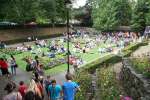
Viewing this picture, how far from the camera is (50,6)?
58438mm

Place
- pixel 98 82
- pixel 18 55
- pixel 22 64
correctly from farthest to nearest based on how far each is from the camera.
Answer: pixel 18 55
pixel 22 64
pixel 98 82

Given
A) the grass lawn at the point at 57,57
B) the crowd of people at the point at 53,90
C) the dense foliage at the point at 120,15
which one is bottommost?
the grass lawn at the point at 57,57

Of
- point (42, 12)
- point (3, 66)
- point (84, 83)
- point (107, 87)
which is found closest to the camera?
point (107, 87)

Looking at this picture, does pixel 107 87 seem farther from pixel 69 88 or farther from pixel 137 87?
pixel 69 88

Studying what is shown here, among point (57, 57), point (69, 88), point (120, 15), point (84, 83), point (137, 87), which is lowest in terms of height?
point (57, 57)

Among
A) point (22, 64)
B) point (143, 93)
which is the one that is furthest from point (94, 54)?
point (143, 93)

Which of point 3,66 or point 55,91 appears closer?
point 55,91

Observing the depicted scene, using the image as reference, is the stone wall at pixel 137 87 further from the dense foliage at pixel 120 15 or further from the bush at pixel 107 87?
the dense foliage at pixel 120 15

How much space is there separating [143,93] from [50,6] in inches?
1873

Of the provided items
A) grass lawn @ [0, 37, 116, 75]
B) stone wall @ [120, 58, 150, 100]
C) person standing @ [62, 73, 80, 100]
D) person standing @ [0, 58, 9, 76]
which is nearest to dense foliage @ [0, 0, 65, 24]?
grass lawn @ [0, 37, 116, 75]

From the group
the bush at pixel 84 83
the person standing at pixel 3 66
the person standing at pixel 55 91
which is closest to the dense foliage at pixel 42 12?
the person standing at pixel 3 66

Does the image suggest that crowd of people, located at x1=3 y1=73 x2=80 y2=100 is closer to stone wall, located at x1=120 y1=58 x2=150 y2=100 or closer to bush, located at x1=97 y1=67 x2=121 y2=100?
bush, located at x1=97 y1=67 x2=121 y2=100

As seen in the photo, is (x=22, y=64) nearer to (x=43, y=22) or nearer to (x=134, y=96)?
(x=134, y=96)

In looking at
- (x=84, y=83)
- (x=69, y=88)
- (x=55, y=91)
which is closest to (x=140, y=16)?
(x=84, y=83)
